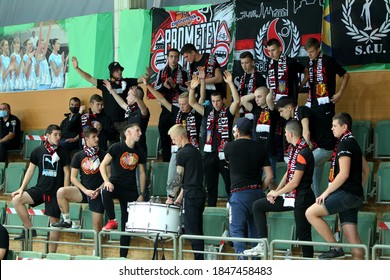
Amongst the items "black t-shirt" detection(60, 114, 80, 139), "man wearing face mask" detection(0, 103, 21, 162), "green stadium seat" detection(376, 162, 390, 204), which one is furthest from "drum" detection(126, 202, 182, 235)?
"man wearing face mask" detection(0, 103, 21, 162)

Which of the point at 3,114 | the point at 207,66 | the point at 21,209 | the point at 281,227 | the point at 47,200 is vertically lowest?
the point at 281,227

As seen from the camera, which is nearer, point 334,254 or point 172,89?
point 334,254

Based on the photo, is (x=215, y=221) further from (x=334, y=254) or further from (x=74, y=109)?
(x=74, y=109)

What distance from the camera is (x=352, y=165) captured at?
9820 millimetres

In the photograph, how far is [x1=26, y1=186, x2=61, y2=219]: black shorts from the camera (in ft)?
41.2

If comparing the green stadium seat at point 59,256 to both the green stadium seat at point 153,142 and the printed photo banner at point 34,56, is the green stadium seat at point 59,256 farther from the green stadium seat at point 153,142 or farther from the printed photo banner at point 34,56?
the printed photo banner at point 34,56

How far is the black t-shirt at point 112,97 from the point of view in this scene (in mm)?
14547

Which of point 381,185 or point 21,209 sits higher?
point 381,185

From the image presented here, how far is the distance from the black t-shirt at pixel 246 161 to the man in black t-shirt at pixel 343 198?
1016mm

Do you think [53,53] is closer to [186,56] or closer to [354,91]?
[186,56]

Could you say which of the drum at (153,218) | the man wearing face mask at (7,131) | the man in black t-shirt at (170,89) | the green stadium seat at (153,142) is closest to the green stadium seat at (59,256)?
the drum at (153,218)

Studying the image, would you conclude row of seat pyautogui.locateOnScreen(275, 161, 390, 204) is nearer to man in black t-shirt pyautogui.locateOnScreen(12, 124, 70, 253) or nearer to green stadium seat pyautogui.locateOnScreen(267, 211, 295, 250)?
green stadium seat pyautogui.locateOnScreen(267, 211, 295, 250)

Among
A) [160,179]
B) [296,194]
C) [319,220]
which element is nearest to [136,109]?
[160,179]

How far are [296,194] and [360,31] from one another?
3967 millimetres
